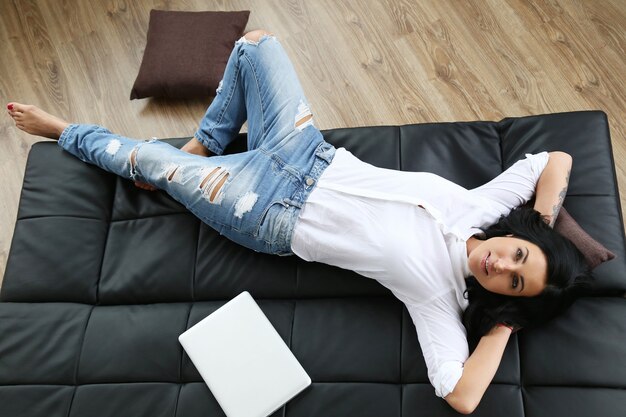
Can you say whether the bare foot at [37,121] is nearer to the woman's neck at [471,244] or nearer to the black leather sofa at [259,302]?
the black leather sofa at [259,302]

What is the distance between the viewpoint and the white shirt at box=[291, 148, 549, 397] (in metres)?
1.39

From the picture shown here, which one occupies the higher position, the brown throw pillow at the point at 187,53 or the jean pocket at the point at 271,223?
the brown throw pillow at the point at 187,53

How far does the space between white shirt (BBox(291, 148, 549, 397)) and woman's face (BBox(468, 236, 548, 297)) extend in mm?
110

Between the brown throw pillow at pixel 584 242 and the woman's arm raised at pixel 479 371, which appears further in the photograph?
the brown throw pillow at pixel 584 242

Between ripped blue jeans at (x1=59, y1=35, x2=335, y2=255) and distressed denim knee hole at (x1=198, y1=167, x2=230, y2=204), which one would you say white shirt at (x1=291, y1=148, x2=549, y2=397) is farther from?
distressed denim knee hole at (x1=198, y1=167, x2=230, y2=204)

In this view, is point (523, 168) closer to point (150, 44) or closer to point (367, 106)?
point (367, 106)

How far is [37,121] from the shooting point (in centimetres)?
192

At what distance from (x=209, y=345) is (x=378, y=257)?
0.54 meters

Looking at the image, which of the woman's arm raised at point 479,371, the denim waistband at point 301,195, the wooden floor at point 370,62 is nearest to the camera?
the woman's arm raised at point 479,371

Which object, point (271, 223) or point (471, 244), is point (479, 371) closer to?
point (471, 244)

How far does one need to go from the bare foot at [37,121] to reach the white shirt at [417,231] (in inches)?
39.9

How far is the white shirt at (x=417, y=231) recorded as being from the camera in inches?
54.8

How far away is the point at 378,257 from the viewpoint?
1.44 meters

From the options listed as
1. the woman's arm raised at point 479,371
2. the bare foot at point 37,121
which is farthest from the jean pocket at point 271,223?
the bare foot at point 37,121
